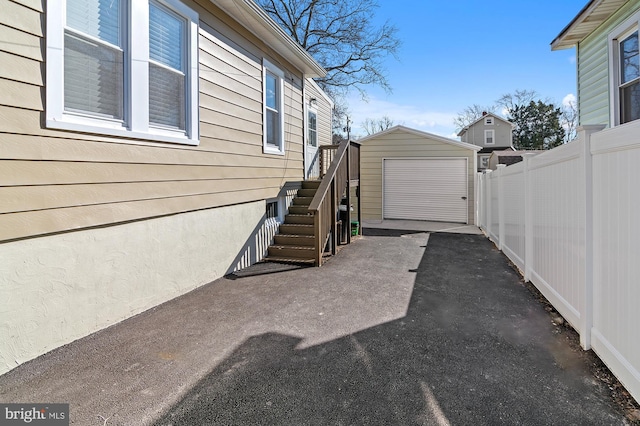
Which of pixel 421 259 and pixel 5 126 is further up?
pixel 5 126

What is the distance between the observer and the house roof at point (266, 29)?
191 inches

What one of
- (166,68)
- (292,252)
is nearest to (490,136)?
(292,252)

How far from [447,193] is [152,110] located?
391 inches

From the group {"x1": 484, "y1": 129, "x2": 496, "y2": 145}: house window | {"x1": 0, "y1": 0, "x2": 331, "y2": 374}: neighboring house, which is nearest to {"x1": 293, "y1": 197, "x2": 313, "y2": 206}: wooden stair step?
{"x1": 0, "y1": 0, "x2": 331, "y2": 374}: neighboring house

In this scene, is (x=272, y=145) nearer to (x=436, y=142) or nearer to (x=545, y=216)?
(x=545, y=216)

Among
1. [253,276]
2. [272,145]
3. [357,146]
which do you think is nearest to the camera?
[253,276]

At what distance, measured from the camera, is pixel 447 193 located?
11.5 m

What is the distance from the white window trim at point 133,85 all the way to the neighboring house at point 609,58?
610 cm

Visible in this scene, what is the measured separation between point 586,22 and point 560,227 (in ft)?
15.8

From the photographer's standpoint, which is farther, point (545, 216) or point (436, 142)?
point (436, 142)

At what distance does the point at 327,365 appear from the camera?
98.3 inches

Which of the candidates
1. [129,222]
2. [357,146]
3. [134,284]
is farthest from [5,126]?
[357,146]

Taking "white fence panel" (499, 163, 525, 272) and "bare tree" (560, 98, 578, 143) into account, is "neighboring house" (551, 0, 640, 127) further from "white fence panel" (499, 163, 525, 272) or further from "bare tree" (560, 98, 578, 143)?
"bare tree" (560, 98, 578, 143)

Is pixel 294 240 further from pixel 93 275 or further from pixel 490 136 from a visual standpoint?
pixel 490 136
